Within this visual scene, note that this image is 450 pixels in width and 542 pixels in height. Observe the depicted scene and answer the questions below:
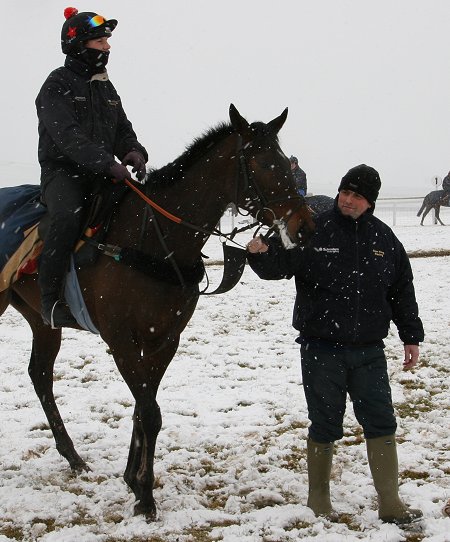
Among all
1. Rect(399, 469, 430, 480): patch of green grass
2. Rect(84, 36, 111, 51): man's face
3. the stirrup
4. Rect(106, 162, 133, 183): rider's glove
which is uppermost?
Rect(84, 36, 111, 51): man's face

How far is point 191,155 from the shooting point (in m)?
4.10

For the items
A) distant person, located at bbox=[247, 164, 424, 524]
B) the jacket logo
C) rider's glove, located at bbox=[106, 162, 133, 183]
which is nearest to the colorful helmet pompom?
rider's glove, located at bbox=[106, 162, 133, 183]

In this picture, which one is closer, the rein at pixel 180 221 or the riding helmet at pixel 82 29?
the rein at pixel 180 221

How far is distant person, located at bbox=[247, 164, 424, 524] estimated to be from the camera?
12.8 feet

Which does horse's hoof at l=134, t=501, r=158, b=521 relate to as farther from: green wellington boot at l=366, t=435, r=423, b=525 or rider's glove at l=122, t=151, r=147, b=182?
rider's glove at l=122, t=151, r=147, b=182

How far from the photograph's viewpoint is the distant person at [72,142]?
13.6 ft

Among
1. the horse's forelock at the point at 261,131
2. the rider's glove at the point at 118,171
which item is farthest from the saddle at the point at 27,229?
the horse's forelock at the point at 261,131

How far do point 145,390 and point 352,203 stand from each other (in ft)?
6.23

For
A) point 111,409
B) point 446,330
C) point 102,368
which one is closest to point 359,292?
point 111,409

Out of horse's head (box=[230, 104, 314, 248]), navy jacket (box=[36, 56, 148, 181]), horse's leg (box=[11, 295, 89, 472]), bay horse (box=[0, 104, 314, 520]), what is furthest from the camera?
horse's leg (box=[11, 295, 89, 472])

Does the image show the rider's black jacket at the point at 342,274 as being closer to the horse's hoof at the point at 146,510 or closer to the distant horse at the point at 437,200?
the horse's hoof at the point at 146,510

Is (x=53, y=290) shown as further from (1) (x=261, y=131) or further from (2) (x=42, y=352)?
(1) (x=261, y=131)

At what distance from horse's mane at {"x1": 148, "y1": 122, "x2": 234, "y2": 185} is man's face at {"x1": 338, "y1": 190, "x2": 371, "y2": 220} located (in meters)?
0.86

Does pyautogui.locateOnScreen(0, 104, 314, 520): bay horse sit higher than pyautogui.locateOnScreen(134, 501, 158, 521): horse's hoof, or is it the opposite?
pyautogui.locateOnScreen(0, 104, 314, 520): bay horse
